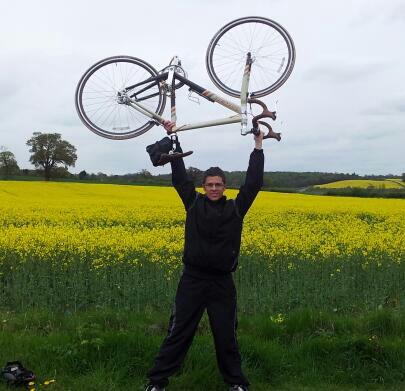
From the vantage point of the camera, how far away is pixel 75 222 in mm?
17031

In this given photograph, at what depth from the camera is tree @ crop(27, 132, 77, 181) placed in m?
63.2

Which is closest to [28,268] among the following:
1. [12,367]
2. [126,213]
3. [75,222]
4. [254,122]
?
[12,367]

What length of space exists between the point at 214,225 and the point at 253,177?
1.98 ft

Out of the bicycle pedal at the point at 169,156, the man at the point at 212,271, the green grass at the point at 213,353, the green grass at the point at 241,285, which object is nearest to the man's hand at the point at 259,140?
the man at the point at 212,271

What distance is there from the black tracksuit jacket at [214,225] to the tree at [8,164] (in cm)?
7236

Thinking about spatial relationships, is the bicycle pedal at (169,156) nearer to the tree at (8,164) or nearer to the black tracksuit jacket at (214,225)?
the black tracksuit jacket at (214,225)

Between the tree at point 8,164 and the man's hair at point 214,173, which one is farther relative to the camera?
the tree at point 8,164

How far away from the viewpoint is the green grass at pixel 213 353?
5.16 metres

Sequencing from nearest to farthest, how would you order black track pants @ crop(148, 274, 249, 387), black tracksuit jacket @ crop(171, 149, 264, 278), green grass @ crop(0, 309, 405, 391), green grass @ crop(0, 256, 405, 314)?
black tracksuit jacket @ crop(171, 149, 264, 278) < black track pants @ crop(148, 274, 249, 387) < green grass @ crop(0, 309, 405, 391) < green grass @ crop(0, 256, 405, 314)

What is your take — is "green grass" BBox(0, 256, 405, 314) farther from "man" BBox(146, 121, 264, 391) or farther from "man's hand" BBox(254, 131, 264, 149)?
"man's hand" BBox(254, 131, 264, 149)

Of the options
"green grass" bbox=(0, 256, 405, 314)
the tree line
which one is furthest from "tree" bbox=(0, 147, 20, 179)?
"green grass" bbox=(0, 256, 405, 314)

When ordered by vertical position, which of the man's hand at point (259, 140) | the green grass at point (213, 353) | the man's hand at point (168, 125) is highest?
the man's hand at point (168, 125)

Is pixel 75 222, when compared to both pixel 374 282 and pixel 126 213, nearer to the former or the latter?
pixel 126 213

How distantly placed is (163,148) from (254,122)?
0.87 metres
